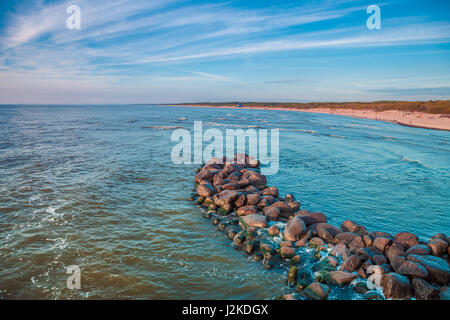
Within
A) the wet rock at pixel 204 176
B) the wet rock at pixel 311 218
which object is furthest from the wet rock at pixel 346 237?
the wet rock at pixel 204 176

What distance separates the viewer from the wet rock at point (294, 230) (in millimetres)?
9518

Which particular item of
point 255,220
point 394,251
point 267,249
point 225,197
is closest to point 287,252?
point 267,249

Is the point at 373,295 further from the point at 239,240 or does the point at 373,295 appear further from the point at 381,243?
the point at 239,240

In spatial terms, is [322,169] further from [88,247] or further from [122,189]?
[88,247]

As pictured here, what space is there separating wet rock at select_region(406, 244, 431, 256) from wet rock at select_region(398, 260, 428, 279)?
1.04 meters

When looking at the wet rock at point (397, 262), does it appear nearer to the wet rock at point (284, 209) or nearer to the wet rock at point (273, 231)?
the wet rock at point (273, 231)

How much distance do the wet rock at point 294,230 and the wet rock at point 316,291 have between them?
103 inches

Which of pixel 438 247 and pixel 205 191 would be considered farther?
pixel 205 191

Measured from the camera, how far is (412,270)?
7160 mm

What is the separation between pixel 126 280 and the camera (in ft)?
24.0

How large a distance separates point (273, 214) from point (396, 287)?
17.1 feet

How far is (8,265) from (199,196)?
27.0 feet

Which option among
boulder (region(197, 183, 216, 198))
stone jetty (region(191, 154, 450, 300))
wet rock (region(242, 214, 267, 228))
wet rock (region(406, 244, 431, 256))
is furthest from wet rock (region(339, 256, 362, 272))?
boulder (region(197, 183, 216, 198))
